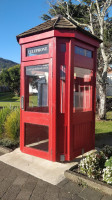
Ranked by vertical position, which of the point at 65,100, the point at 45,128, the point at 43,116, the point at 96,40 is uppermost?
the point at 96,40

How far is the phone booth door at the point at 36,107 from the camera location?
4.20 m

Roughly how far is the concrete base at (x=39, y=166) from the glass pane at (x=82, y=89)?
146cm

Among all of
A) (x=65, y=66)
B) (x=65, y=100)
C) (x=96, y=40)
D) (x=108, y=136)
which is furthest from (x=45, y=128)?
(x=108, y=136)

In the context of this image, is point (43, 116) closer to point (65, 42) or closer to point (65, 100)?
point (65, 100)

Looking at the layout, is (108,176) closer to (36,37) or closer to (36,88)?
(36,88)

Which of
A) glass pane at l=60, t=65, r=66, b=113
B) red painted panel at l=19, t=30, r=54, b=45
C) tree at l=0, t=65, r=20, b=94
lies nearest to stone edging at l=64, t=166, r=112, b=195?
glass pane at l=60, t=65, r=66, b=113

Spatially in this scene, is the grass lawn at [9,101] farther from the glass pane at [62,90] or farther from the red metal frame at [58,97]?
the glass pane at [62,90]

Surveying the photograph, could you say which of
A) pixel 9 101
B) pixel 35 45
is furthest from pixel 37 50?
pixel 9 101

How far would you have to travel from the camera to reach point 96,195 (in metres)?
2.87

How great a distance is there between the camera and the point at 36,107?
15.8 feet

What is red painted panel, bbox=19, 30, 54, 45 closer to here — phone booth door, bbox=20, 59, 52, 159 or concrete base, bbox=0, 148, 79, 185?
phone booth door, bbox=20, 59, 52, 159

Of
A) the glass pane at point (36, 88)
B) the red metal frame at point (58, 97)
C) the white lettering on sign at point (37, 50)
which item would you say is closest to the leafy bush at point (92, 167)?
the red metal frame at point (58, 97)

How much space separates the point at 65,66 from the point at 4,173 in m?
2.81

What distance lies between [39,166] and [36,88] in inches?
86.9
